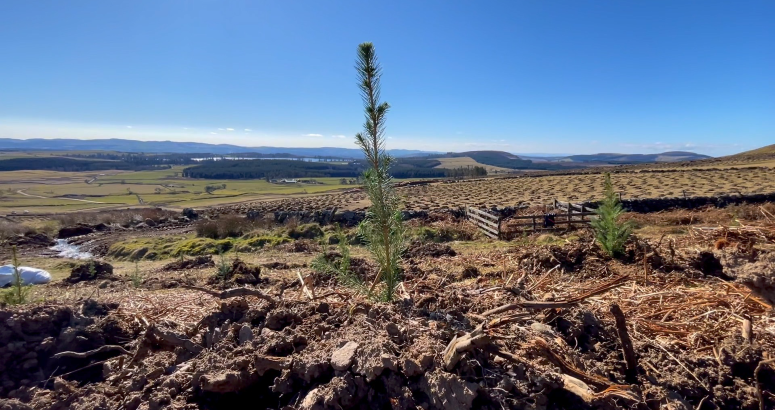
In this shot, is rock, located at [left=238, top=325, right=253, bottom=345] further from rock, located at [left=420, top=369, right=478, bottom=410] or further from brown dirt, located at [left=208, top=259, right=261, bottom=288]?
brown dirt, located at [left=208, top=259, right=261, bottom=288]

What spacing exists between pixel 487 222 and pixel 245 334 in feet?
50.6

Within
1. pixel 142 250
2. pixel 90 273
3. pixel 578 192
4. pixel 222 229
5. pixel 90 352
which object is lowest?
pixel 142 250

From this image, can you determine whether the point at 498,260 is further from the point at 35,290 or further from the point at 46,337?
the point at 35,290

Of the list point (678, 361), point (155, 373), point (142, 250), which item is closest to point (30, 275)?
point (142, 250)

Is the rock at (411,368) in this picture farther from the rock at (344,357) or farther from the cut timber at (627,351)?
the cut timber at (627,351)

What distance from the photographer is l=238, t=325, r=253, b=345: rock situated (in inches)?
112

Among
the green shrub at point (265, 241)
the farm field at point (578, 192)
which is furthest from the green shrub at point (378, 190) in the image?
the farm field at point (578, 192)

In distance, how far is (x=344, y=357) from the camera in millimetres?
2291

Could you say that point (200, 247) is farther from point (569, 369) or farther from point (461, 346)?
point (569, 369)

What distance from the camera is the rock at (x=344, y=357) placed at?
224cm

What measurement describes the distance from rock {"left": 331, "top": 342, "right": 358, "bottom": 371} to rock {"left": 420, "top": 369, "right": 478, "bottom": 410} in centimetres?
43

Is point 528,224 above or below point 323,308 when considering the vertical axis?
below

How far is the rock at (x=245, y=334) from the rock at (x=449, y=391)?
4.40 feet

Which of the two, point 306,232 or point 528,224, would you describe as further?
point 306,232
